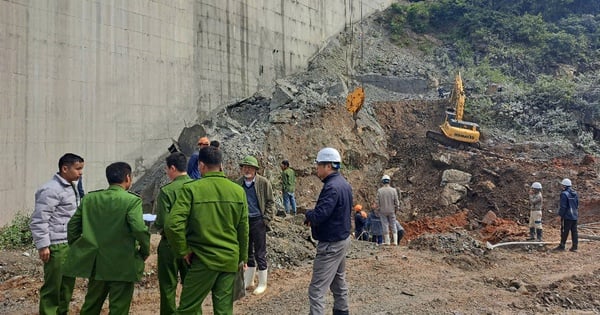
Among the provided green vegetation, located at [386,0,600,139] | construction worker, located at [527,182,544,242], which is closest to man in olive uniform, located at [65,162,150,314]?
construction worker, located at [527,182,544,242]

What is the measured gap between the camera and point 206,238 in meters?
3.74

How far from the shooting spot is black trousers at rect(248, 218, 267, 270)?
5.94 m

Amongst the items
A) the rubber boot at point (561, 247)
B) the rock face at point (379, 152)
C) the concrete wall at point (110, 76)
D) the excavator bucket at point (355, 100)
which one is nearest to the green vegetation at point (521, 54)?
the rock face at point (379, 152)

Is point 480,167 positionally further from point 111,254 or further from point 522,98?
point 111,254

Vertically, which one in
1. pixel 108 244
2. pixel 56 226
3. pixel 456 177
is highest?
pixel 456 177

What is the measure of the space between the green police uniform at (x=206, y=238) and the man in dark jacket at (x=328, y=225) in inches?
34.8

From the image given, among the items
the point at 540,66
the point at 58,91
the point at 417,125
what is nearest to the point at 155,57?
the point at 58,91

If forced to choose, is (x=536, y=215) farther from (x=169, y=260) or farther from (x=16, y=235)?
(x=16, y=235)

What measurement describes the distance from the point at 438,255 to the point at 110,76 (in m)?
9.83

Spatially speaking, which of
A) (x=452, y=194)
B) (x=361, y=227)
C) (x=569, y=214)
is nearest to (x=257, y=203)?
(x=361, y=227)

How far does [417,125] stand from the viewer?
64.8 ft

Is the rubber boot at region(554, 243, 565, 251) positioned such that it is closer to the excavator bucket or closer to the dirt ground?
the dirt ground

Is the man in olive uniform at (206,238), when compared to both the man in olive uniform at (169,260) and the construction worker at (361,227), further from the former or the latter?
the construction worker at (361,227)

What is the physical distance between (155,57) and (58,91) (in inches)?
135
